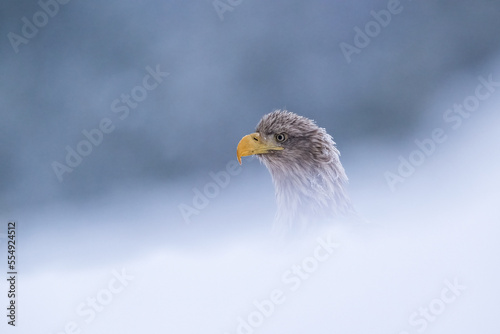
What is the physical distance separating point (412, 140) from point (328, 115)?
438 mm

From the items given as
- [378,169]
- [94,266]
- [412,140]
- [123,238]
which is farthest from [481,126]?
[94,266]

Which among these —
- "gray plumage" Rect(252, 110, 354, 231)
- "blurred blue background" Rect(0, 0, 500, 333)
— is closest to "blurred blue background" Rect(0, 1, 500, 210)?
"blurred blue background" Rect(0, 0, 500, 333)

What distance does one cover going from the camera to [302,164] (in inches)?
84.1

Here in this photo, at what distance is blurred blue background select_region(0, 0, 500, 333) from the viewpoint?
2.24 m

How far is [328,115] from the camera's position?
2.38 meters

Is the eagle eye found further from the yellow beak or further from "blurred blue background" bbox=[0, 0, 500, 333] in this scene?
"blurred blue background" bbox=[0, 0, 500, 333]

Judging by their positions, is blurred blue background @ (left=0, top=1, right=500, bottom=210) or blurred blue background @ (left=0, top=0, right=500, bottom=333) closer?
blurred blue background @ (left=0, top=0, right=500, bottom=333)

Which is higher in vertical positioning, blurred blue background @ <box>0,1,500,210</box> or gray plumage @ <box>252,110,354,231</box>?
blurred blue background @ <box>0,1,500,210</box>

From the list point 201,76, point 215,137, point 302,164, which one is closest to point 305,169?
point 302,164

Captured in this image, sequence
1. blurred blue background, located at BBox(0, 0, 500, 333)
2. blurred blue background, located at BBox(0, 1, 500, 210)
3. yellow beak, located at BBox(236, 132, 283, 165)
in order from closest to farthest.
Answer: yellow beak, located at BBox(236, 132, 283, 165), blurred blue background, located at BBox(0, 0, 500, 333), blurred blue background, located at BBox(0, 1, 500, 210)

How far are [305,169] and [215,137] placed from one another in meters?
0.56

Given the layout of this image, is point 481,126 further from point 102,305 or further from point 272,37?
point 102,305

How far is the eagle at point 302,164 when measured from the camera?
6.98 feet

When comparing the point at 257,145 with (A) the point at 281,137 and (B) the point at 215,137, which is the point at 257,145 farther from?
(B) the point at 215,137
